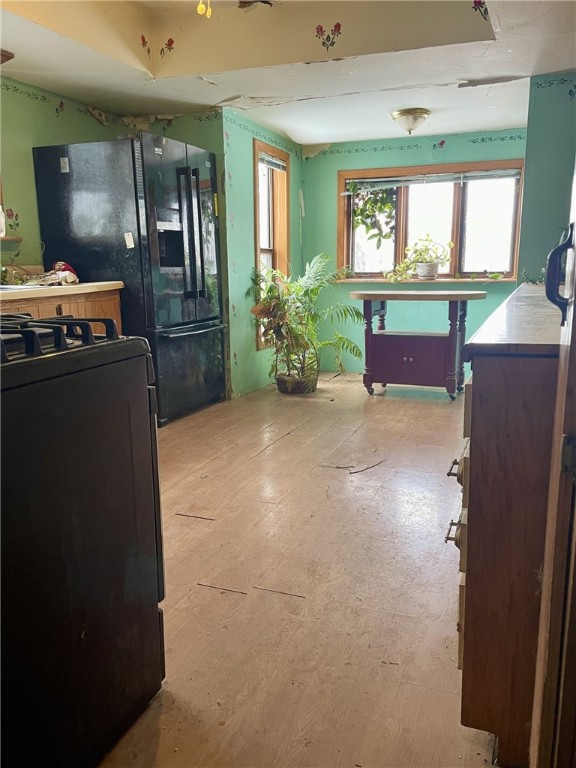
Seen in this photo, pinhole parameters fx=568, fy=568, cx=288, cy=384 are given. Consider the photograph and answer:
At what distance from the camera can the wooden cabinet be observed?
2.81 m

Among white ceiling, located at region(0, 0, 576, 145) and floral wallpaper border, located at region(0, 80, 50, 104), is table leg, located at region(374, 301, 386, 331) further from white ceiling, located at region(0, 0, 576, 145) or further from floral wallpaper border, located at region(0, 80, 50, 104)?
floral wallpaper border, located at region(0, 80, 50, 104)

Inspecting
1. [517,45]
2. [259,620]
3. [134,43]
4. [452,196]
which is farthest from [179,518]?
[452,196]

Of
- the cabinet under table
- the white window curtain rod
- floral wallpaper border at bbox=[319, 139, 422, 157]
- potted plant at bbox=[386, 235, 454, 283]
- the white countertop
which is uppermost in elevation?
floral wallpaper border at bbox=[319, 139, 422, 157]

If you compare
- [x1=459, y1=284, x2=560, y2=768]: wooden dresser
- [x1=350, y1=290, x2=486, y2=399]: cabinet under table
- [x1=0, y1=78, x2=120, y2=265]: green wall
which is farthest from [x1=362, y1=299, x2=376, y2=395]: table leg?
[x1=459, y1=284, x2=560, y2=768]: wooden dresser

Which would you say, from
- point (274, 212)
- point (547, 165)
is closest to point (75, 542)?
point (547, 165)

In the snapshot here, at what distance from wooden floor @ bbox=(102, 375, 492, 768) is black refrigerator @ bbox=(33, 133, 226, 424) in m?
0.84

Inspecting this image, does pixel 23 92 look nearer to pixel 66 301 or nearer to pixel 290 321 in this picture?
pixel 66 301

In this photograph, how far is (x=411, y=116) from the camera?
4.32 m

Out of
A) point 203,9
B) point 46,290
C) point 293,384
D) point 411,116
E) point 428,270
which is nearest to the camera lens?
point 203,9

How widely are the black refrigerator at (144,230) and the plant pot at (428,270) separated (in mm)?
2175

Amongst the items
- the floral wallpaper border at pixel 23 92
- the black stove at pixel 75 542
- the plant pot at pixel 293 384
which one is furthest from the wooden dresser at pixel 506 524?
the plant pot at pixel 293 384

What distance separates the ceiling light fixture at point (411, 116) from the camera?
430cm

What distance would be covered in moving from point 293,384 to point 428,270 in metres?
1.70

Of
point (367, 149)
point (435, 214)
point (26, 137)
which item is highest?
point (367, 149)
